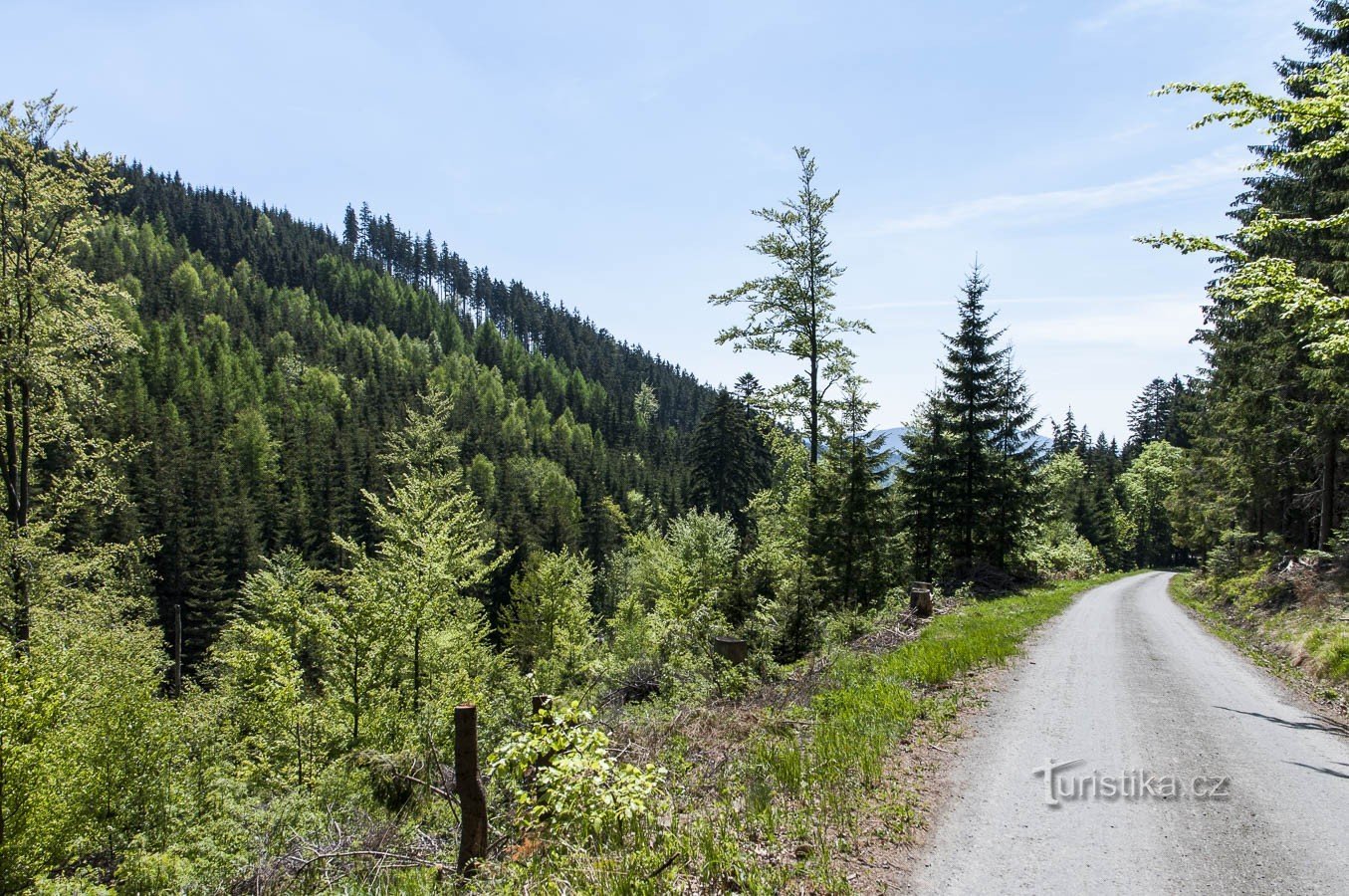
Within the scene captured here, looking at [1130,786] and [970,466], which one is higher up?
[970,466]

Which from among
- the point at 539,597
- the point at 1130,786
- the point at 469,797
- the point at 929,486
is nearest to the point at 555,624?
the point at 539,597

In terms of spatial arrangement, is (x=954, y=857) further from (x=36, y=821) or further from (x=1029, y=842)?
(x=36, y=821)

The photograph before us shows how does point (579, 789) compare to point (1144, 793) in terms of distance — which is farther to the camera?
point (1144, 793)

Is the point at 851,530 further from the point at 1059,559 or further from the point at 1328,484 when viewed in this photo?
Result: the point at 1059,559

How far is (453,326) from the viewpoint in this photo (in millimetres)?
168750

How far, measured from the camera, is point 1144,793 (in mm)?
6266

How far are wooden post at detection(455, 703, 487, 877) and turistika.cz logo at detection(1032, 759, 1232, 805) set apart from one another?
551 centimetres

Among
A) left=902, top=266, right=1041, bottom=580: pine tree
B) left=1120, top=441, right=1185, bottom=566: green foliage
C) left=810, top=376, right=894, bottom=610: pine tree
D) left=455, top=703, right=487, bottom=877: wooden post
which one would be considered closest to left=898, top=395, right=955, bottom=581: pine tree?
left=902, top=266, right=1041, bottom=580: pine tree

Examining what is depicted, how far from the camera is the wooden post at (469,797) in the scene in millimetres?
5270

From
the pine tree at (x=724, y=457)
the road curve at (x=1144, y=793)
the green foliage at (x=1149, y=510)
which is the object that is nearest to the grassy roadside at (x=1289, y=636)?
the road curve at (x=1144, y=793)

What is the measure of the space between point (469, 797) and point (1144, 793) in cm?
669

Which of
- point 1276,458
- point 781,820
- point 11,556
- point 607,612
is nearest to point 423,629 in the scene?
point 11,556

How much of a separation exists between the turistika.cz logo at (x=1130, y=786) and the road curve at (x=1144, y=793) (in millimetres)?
20

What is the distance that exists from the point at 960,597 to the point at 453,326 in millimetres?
169027
